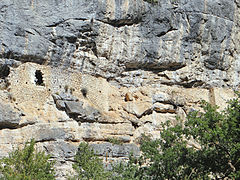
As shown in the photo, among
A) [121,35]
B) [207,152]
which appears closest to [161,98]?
[121,35]

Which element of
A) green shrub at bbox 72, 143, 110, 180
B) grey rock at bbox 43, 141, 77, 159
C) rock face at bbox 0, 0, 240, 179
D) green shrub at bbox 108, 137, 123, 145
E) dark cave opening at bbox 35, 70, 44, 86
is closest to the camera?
green shrub at bbox 72, 143, 110, 180

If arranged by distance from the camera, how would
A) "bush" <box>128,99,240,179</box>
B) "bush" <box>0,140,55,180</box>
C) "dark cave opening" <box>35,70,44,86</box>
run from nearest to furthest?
"bush" <box>128,99,240,179</box>, "bush" <box>0,140,55,180</box>, "dark cave opening" <box>35,70,44,86</box>

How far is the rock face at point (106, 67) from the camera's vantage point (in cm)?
2067

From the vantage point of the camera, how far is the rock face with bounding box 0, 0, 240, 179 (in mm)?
20672

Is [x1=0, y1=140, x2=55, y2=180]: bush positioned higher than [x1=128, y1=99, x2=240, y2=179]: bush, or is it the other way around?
[x1=128, y1=99, x2=240, y2=179]: bush

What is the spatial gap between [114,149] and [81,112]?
88.6 inches

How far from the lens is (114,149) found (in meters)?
20.7

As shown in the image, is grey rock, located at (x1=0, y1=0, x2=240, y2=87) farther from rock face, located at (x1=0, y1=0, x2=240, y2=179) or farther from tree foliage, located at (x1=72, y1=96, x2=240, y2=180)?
tree foliage, located at (x1=72, y1=96, x2=240, y2=180)

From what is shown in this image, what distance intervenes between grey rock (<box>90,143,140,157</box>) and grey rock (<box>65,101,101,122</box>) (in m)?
1.51

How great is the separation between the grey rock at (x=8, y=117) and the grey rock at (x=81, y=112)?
238 cm

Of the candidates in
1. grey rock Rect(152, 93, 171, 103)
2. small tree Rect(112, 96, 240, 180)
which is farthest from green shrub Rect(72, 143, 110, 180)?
grey rock Rect(152, 93, 171, 103)

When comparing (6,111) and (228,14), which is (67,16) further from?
(228,14)

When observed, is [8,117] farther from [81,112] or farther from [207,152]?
[207,152]

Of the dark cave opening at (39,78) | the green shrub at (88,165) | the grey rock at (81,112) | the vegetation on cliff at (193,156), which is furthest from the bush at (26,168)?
the dark cave opening at (39,78)
